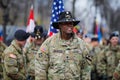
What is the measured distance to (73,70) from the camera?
821 centimetres

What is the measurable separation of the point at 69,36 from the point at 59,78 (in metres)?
0.74

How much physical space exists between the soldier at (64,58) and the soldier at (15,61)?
63.7 inches

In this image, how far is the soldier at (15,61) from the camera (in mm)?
9906

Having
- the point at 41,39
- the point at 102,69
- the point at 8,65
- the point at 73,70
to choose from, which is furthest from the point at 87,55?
the point at 102,69

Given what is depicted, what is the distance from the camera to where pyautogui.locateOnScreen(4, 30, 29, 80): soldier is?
32.5 ft

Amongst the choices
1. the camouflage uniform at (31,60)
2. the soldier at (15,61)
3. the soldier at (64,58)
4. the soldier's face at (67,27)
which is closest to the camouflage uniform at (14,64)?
the soldier at (15,61)

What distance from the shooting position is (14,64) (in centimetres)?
991

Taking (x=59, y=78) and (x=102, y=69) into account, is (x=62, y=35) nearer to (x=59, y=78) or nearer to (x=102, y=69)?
(x=59, y=78)

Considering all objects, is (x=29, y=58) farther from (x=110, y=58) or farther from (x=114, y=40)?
(x=114, y=40)

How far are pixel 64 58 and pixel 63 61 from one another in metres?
0.06

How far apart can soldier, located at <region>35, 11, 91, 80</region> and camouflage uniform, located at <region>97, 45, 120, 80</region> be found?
4915mm

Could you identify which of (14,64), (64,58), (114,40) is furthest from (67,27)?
(114,40)

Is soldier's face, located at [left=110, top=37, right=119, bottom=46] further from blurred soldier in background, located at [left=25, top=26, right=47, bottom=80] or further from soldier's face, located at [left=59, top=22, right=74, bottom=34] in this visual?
soldier's face, located at [left=59, top=22, right=74, bottom=34]

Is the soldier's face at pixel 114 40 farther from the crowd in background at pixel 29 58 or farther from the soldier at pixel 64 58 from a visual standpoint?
the soldier at pixel 64 58
